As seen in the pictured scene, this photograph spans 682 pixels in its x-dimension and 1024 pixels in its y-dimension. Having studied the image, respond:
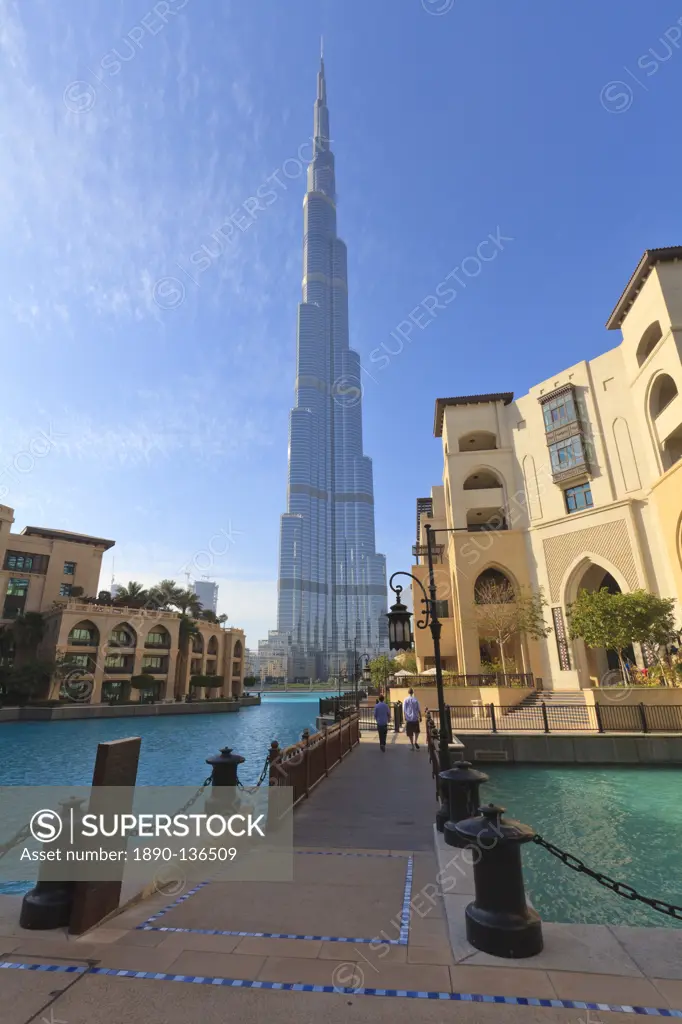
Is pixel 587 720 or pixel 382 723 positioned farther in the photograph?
pixel 587 720

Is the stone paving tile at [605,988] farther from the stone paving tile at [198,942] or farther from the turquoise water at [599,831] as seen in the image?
the turquoise water at [599,831]

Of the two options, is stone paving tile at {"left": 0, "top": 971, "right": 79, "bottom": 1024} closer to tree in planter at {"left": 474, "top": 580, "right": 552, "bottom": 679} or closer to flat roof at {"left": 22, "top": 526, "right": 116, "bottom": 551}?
tree in planter at {"left": 474, "top": 580, "right": 552, "bottom": 679}

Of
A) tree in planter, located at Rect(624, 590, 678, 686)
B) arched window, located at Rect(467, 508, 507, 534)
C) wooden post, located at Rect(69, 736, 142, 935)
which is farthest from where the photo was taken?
arched window, located at Rect(467, 508, 507, 534)

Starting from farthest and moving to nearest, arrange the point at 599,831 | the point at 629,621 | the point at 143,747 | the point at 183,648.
→ the point at 183,648 < the point at 143,747 < the point at 629,621 < the point at 599,831

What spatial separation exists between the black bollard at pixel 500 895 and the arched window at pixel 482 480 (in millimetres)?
31023

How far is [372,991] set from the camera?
3.19m

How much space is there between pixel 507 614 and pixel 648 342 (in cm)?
1604

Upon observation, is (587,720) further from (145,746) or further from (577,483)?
(145,746)

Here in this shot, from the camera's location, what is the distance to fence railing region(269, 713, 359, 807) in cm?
761

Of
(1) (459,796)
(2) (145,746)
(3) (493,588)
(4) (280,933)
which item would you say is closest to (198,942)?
(4) (280,933)

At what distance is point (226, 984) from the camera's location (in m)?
3.28

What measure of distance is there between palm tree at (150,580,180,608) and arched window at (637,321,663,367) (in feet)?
169

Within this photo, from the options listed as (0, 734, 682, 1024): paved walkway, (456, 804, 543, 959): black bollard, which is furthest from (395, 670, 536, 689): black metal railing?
(456, 804, 543, 959): black bollard

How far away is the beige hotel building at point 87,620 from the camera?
46094 millimetres
